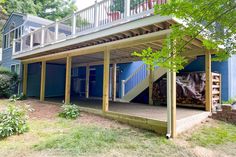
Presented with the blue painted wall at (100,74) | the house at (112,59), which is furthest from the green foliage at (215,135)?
the blue painted wall at (100,74)

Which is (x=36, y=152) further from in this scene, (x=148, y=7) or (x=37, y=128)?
(x=148, y=7)

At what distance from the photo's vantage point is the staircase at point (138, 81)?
373 inches

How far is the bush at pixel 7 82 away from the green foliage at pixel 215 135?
37.9ft

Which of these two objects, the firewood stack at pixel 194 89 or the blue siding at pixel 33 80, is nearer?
the firewood stack at pixel 194 89

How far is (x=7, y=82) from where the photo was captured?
41.4ft

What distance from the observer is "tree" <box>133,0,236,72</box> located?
94.4 inches

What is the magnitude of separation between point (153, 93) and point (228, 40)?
656 centimetres

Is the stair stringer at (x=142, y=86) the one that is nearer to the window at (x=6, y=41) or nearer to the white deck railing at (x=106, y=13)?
the white deck railing at (x=106, y=13)

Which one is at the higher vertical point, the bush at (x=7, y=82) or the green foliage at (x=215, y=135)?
the bush at (x=7, y=82)

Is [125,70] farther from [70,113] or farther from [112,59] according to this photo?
[70,113]

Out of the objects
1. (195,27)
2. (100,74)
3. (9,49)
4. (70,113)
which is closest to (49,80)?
(100,74)

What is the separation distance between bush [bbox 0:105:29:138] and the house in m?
2.72

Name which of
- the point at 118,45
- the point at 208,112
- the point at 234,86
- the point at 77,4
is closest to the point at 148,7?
the point at 118,45

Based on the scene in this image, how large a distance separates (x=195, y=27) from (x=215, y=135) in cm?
393
